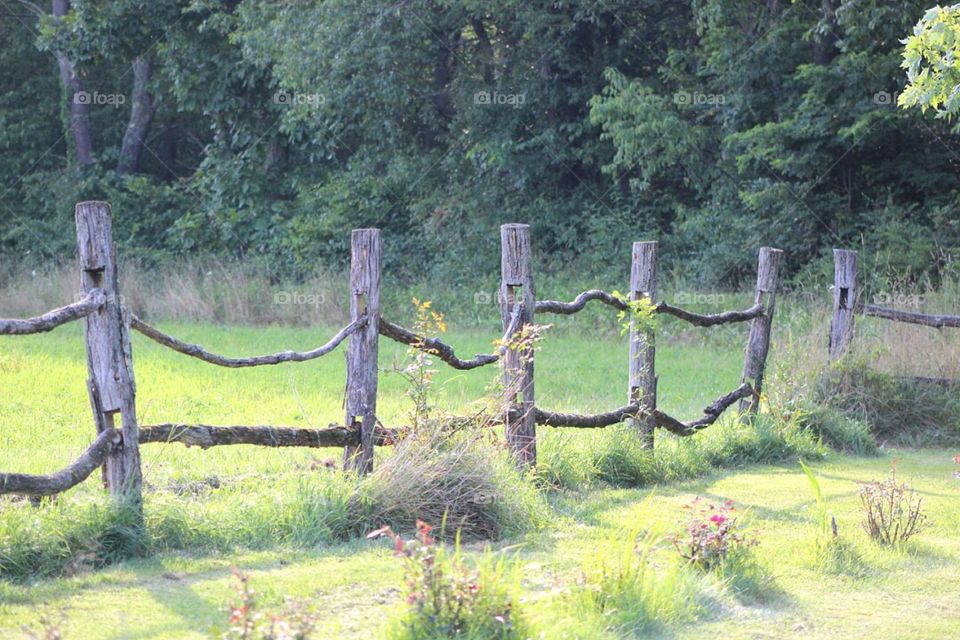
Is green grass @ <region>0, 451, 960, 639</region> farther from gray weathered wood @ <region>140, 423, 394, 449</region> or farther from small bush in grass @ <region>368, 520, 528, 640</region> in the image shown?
gray weathered wood @ <region>140, 423, 394, 449</region>

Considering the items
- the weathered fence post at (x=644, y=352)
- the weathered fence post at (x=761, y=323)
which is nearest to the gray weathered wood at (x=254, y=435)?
the weathered fence post at (x=644, y=352)

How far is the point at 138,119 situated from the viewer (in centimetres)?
3066

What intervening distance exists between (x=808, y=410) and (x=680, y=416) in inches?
51.4

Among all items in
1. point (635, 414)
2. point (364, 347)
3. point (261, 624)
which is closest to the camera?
point (261, 624)

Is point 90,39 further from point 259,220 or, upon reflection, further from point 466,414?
point 466,414

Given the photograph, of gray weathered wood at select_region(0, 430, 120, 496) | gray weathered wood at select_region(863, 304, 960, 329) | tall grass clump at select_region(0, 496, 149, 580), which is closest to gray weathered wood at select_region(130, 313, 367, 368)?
gray weathered wood at select_region(0, 430, 120, 496)

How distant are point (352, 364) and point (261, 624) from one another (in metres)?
3.23

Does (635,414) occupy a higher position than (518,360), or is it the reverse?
(518,360)

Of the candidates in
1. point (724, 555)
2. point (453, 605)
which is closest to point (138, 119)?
point (724, 555)

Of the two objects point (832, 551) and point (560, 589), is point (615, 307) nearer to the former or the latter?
point (832, 551)

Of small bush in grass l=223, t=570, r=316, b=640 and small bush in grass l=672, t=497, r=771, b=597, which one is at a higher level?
small bush in grass l=223, t=570, r=316, b=640

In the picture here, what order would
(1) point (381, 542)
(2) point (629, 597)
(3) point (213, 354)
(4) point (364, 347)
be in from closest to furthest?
1. (2) point (629, 597)
2. (1) point (381, 542)
3. (3) point (213, 354)
4. (4) point (364, 347)

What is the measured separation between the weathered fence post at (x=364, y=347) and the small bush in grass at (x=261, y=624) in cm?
288

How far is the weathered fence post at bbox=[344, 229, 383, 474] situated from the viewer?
720 cm
